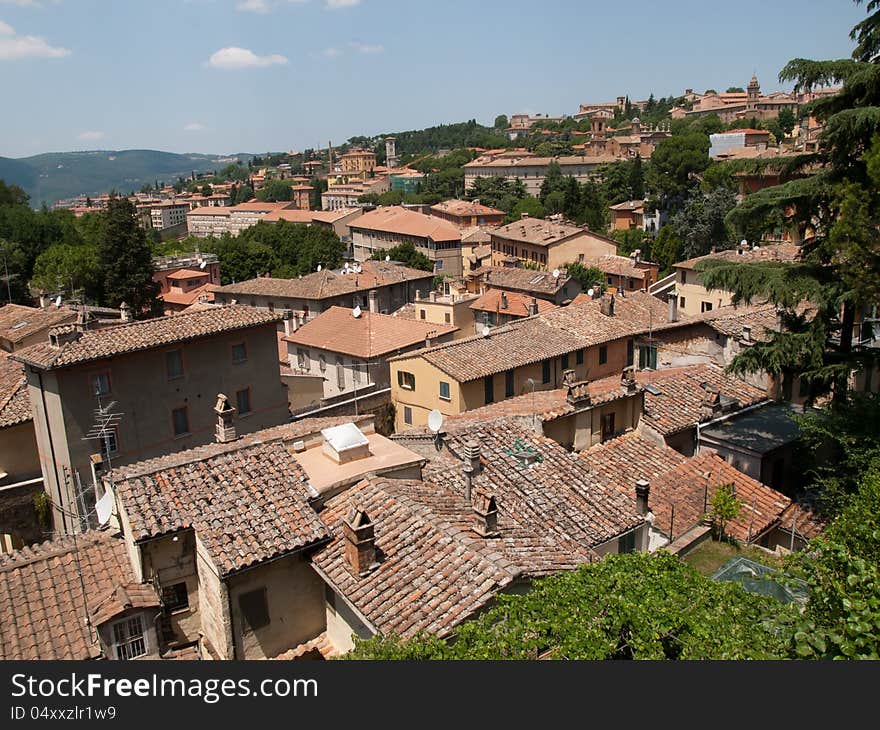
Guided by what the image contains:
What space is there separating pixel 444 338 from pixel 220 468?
83.8 ft

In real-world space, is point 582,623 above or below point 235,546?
above

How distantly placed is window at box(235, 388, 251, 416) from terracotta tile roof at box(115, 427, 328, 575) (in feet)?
46.1

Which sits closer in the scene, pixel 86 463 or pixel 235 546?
pixel 235 546

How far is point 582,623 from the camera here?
6.78 m

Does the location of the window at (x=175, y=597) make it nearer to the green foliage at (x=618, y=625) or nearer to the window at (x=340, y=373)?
the green foliage at (x=618, y=625)

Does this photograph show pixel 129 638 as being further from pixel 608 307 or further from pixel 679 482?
pixel 608 307

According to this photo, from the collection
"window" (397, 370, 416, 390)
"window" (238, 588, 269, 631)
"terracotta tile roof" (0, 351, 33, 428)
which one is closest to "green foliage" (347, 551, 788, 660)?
"window" (238, 588, 269, 631)

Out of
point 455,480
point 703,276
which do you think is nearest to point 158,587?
point 455,480

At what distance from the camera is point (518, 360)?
26375 mm

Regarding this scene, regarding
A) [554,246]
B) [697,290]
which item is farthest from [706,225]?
[697,290]

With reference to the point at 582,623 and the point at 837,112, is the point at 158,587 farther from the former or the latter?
the point at 837,112

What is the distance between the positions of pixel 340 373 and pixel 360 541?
1087 inches

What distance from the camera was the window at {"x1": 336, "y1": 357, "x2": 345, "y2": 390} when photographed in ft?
120

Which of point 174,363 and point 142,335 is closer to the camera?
point 142,335
